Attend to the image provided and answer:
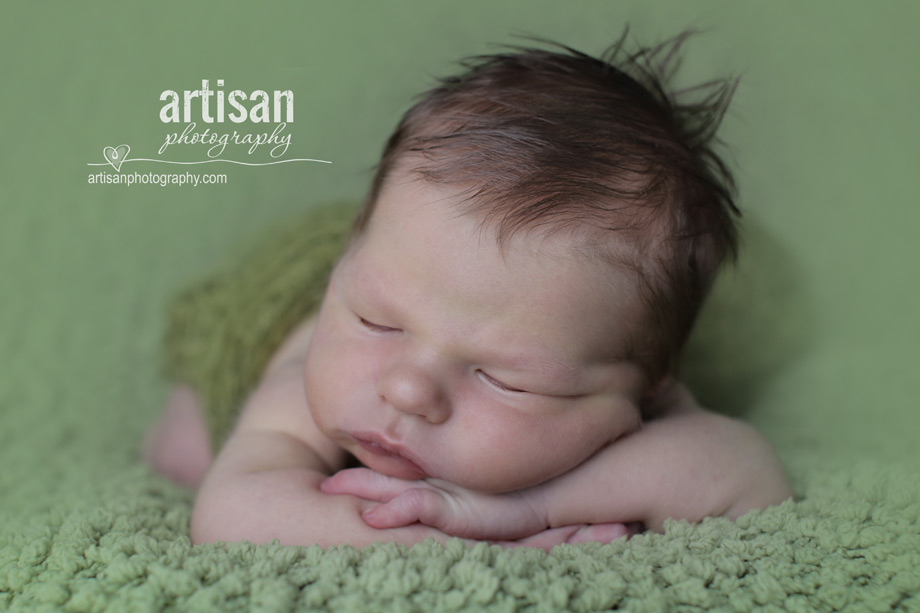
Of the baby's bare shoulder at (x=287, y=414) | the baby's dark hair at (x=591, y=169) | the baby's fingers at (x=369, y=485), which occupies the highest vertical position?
the baby's dark hair at (x=591, y=169)

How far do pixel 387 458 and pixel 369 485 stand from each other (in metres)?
0.04

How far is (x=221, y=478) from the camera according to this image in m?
1.00

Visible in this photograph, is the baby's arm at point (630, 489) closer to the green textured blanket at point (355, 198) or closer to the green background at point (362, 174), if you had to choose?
the green textured blanket at point (355, 198)

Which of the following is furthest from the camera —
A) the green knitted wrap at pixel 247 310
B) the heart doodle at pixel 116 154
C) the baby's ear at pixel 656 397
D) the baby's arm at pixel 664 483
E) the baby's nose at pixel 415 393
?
the heart doodle at pixel 116 154

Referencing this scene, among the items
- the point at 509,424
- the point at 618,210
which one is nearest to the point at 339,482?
the point at 509,424

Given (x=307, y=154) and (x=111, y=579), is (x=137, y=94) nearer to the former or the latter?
(x=307, y=154)

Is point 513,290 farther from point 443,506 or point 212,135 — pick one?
point 212,135

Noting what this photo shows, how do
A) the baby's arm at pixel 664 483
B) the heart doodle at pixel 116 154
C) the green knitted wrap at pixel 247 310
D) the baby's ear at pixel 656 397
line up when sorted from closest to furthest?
the baby's arm at pixel 664 483
the baby's ear at pixel 656 397
the green knitted wrap at pixel 247 310
the heart doodle at pixel 116 154

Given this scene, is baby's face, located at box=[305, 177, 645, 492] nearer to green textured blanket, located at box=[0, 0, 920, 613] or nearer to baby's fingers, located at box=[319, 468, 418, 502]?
baby's fingers, located at box=[319, 468, 418, 502]

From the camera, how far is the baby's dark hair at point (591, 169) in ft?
3.07

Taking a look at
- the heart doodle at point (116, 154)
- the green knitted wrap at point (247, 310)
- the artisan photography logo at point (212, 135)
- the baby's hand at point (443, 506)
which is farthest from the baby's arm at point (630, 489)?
the heart doodle at point (116, 154)

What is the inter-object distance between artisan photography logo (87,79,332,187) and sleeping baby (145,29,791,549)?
0.61m

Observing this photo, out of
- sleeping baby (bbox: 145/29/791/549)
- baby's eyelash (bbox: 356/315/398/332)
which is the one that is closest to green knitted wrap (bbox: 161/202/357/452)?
sleeping baby (bbox: 145/29/791/549)

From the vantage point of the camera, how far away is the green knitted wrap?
4.48ft
